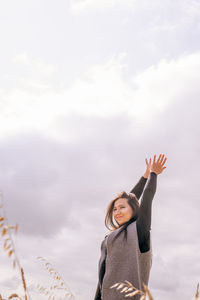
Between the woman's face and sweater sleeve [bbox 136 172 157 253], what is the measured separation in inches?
21.9

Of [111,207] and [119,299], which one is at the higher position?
[111,207]

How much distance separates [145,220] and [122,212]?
0.72 meters

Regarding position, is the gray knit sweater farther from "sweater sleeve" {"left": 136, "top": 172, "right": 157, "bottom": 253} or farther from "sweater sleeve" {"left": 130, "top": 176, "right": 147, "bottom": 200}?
"sweater sleeve" {"left": 130, "top": 176, "right": 147, "bottom": 200}

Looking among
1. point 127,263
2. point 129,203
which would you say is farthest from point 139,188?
point 127,263

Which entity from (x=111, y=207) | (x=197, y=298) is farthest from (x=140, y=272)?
(x=197, y=298)

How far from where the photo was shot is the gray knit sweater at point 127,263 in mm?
3912

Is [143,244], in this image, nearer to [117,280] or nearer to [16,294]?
[117,280]

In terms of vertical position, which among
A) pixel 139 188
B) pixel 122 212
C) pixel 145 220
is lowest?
pixel 145 220

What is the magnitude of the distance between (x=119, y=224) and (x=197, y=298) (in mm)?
3373

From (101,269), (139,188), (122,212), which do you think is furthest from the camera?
(139,188)

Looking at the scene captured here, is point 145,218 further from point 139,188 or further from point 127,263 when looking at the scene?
point 139,188

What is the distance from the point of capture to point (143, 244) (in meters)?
4.07

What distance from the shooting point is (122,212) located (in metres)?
4.69

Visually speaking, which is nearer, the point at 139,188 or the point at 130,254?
the point at 130,254
